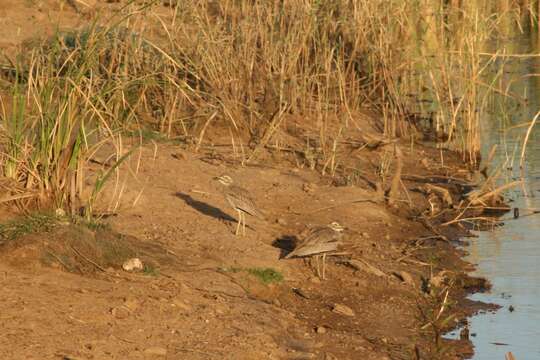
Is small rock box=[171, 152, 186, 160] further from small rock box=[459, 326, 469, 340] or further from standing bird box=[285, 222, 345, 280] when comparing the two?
small rock box=[459, 326, 469, 340]

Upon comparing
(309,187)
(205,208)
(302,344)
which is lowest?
(309,187)

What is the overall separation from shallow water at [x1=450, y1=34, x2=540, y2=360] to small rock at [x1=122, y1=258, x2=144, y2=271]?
6.65 feet

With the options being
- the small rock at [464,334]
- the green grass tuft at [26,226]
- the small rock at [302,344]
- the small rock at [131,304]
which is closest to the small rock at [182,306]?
the small rock at [131,304]

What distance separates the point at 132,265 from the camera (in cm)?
631

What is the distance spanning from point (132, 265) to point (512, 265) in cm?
312

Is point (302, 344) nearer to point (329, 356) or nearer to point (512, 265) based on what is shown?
point (329, 356)

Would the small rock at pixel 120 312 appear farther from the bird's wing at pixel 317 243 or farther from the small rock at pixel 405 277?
the small rock at pixel 405 277

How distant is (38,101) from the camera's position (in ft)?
22.4

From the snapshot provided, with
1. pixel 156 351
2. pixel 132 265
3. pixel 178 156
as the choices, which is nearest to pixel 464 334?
pixel 132 265

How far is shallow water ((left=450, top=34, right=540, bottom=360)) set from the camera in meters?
6.50

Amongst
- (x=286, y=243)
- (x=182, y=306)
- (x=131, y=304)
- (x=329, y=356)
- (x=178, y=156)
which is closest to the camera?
(x=131, y=304)

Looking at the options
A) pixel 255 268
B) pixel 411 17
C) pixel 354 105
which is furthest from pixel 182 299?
pixel 411 17

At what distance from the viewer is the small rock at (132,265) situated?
20.6 feet

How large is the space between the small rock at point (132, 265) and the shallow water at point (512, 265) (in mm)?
2026
